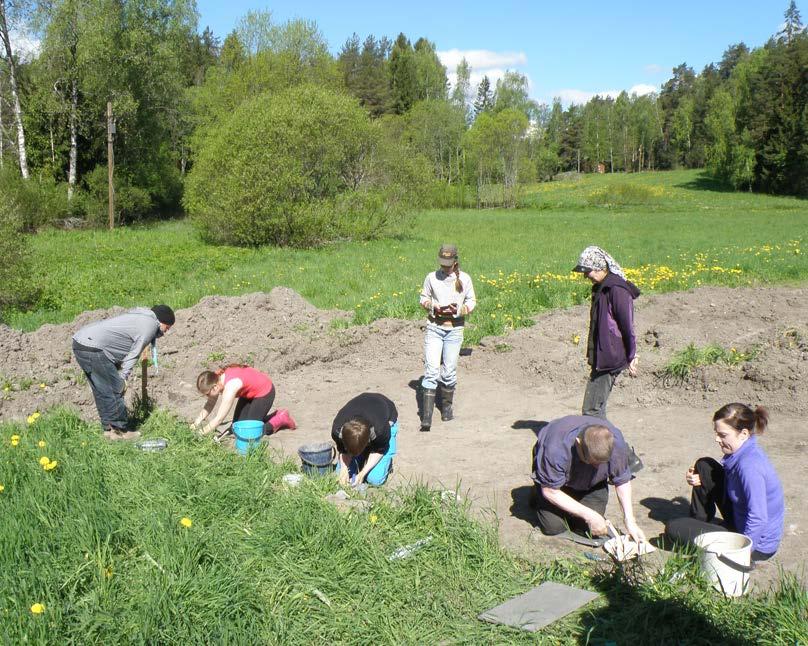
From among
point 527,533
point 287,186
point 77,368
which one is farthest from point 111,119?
point 527,533

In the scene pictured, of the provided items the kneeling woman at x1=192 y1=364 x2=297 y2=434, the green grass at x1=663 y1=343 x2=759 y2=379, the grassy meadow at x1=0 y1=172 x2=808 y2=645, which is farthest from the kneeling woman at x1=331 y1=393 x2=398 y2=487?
the green grass at x1=663 y1=343 x2=759 y2=379

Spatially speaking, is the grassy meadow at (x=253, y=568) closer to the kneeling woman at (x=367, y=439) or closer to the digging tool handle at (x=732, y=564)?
the digging tool handle at (x=732, y=564)

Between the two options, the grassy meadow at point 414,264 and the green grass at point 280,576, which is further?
the grassy meadow at point 414,264

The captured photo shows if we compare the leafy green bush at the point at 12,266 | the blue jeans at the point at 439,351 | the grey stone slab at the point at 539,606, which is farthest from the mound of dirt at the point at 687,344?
the leafy green bush at the point at 12,266

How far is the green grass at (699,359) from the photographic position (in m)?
8.39

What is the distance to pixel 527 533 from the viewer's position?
16.7 ft

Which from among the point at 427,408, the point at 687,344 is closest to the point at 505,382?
the point at 427,408

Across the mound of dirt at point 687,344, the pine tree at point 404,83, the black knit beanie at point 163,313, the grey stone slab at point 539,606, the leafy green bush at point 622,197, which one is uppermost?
the pine tree at point 404,83

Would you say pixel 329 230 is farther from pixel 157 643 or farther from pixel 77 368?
pixel 157 643

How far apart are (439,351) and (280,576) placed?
381 centimetres

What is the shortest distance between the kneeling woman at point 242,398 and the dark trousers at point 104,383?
721 millimetres

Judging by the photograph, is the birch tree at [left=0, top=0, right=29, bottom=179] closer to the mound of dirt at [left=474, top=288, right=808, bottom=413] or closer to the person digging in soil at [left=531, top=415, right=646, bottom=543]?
the mound of dirt at [left=474, top=288, right=808, bottom=413]

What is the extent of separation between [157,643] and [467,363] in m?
6.82

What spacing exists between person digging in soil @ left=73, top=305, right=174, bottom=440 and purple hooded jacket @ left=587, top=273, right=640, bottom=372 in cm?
394
